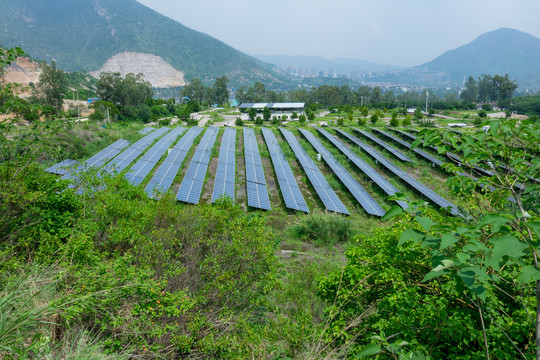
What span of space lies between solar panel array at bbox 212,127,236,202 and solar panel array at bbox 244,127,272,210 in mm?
1104

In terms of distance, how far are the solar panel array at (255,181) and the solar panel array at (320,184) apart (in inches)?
134

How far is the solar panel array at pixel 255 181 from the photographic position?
16594 mm

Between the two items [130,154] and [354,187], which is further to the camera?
[130,154]

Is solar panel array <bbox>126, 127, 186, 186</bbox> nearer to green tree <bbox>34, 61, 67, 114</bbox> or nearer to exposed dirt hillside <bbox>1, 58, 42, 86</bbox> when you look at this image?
green tree <bbox>34, 61, 67, 114</bbox>

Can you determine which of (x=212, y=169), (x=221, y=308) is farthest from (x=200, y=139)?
(x=221, y=308)

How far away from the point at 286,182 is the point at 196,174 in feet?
20.4

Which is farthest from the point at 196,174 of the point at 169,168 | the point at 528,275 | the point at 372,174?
the point at 528,275

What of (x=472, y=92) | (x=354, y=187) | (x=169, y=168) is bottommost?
(x=354, y=187)

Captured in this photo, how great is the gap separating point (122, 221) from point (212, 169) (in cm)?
1484

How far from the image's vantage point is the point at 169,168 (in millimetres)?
20609

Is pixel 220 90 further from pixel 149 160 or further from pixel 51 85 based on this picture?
pixel 149 160

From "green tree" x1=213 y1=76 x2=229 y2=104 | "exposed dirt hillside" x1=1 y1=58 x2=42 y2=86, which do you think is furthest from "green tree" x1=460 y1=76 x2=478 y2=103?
"exposed dirt hillside" x1=1 y1=58 x2=42 y2=86

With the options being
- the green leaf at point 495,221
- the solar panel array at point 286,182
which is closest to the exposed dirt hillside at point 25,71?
the solar panel array at point 286,182

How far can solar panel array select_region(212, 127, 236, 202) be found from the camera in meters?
17.3
